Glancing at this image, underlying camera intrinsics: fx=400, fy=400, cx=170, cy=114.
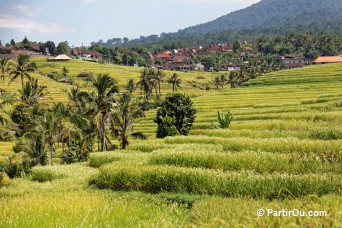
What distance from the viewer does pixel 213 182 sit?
15.6 meters

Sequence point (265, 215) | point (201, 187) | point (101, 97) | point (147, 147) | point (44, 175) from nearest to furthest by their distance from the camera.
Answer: point (265, 215) → point (201, 187) → point (44, 175) → point (147, 147) → point (101, 97)

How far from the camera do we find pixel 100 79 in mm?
32750

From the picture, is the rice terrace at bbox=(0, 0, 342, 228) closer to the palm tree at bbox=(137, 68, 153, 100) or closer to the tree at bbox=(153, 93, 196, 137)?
the tree at bbox=(153, 93, 196, 137)

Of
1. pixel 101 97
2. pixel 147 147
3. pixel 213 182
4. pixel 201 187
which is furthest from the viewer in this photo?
pixel 101 97

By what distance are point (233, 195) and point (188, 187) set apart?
219 centimetres

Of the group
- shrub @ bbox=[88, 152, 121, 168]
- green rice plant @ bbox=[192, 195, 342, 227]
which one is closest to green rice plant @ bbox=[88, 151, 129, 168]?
shrub @ bbox=[88, 152, 121, 168]

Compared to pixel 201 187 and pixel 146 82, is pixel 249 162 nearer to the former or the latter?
pixel 201 187

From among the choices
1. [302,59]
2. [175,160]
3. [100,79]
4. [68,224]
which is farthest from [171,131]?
[302,59]

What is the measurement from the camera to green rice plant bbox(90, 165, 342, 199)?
14234 millimetres

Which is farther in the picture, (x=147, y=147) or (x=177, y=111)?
(x=177, y=111)

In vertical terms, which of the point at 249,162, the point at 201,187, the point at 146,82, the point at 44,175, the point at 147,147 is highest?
the point at 146,82

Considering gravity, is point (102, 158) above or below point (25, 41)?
below

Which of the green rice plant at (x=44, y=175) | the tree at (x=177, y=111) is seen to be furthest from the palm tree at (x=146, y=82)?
the green rice plant at (x=44, y=175)

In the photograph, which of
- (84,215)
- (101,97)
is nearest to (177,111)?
(101,97)
